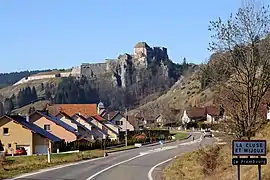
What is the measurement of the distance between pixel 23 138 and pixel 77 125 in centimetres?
1997

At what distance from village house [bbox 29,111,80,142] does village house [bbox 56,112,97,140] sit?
21.9ft

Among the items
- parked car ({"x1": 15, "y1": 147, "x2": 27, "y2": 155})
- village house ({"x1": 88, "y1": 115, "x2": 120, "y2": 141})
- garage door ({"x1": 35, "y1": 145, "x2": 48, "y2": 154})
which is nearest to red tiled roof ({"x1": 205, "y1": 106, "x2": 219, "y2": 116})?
village house ({"x1": 88, "y1": 115, "x2": 120, "y2": 141})

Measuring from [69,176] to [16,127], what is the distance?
159ft

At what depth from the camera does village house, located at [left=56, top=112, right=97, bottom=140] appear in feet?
301

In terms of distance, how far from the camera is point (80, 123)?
9931 cm

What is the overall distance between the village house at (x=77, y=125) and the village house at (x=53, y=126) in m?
6.69

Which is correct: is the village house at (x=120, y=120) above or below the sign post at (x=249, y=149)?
below

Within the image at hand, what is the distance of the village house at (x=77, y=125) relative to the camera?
91.6 metres

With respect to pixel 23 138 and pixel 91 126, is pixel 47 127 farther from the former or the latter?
pixel 91 126

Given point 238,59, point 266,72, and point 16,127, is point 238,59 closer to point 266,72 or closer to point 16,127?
point 266,72

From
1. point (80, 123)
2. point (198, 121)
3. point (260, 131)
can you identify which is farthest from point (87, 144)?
point (198, 121)

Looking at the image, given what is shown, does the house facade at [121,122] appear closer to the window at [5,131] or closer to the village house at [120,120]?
the village house at [120,120]

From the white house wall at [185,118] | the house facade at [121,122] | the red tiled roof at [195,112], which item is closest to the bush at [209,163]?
the house facade at [121,122]

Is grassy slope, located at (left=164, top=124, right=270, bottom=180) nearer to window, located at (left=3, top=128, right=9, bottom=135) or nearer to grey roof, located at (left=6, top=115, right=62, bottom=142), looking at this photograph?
grey roof, located at (left=6, top=115, right=62, bottom=142)
